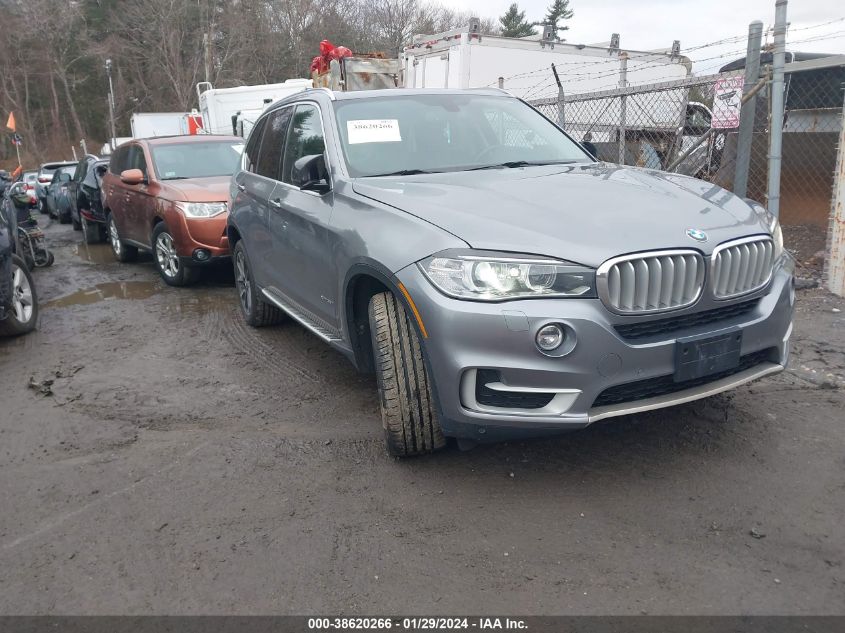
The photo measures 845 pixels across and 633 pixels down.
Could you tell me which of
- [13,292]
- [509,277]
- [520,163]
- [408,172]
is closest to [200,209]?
[13,292]

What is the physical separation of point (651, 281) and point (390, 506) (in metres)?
1.49

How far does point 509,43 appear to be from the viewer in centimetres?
1491

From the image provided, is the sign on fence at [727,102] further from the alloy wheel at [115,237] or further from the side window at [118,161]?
the alloy wheel at [115,237]

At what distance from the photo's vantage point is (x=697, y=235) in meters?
3.06

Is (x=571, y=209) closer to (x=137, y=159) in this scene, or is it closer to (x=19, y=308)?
(x=19, y=308)

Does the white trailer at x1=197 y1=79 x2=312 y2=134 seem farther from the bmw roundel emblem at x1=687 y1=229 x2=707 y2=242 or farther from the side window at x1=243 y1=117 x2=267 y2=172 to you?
the bmw roundel emblem at x1=687 y1=229 x2=707 y2=242

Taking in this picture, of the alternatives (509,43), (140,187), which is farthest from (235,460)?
(509,43)

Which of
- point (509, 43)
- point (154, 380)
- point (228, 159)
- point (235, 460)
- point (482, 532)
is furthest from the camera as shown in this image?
point (509, 43)

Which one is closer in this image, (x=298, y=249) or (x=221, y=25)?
(x=298, y=249)

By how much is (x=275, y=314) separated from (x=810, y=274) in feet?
15.4

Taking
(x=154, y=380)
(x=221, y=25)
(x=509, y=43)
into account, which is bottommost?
(x=154, y=380)
